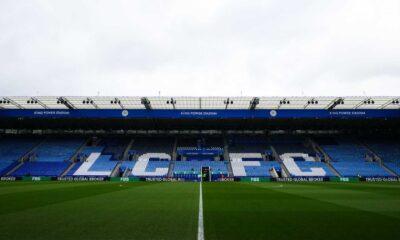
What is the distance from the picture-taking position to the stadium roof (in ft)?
133

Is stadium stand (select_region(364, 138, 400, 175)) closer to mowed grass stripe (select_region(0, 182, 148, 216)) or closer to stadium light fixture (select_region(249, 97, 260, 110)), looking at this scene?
stadium light fixture (select_region(249, 97, 260, 110))

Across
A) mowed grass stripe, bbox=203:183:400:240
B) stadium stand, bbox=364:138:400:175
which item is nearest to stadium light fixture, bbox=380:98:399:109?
stadium stand, bbox=364:138:400:175

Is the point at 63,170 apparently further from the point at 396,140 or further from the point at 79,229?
the point at 396,140

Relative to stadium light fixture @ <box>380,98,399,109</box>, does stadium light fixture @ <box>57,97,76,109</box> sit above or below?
above

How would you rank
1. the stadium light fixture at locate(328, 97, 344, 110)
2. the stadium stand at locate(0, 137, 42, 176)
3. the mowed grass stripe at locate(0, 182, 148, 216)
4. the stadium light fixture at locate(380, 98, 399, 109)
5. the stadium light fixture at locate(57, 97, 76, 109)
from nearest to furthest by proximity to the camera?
the mowed grass stripe at locate(0, 182, 148, 216), the stadium light fixture at locate(380, 98, 399, 109), the stadium light fixture at locate(328, 97, 344, 110), the stadium light fixture at locate(57, 97, 76, 109), the stadium stand at locate(0, 137, 42, 176)

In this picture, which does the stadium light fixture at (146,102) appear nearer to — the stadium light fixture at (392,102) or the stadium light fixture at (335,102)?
the stadium light fixture at (335,102)

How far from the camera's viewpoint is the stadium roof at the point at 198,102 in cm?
4059

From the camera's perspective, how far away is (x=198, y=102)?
42.1m

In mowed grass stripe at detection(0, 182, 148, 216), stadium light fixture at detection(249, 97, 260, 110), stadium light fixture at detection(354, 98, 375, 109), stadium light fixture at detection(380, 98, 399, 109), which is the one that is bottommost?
mowed grass stripe at detection(0, 182, 148, 216)

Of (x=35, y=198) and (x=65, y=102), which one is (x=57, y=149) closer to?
(x=65, y=102)

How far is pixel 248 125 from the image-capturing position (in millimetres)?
51219

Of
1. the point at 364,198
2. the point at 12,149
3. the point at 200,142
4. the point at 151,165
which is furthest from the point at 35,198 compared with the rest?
the point at 12,149

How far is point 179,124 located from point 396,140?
37828 millimetres

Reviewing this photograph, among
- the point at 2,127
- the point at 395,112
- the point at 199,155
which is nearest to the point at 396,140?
the point at 395,112
